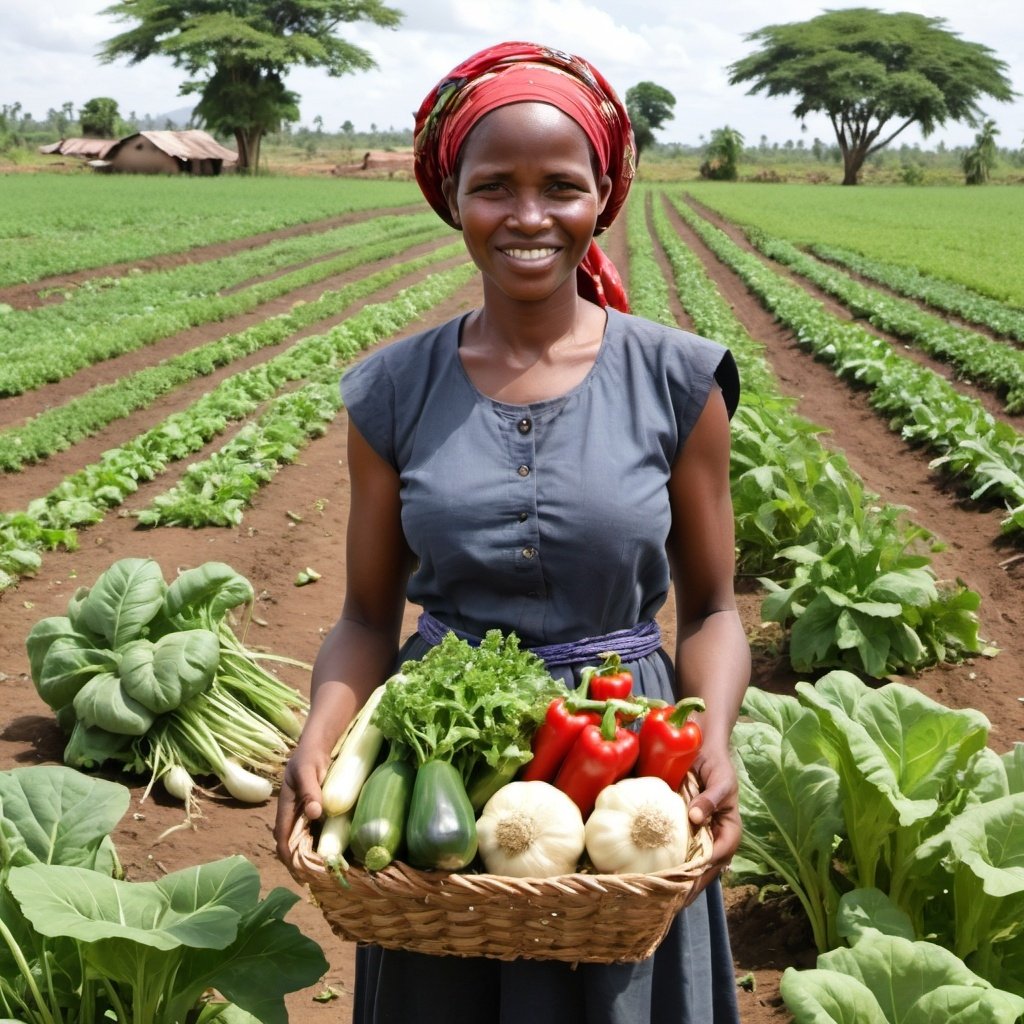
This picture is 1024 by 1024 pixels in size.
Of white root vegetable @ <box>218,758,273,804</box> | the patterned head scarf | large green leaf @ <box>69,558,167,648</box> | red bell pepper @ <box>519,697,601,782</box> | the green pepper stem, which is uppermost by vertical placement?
the patterned head scarf

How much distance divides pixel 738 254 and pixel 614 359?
25.9 m

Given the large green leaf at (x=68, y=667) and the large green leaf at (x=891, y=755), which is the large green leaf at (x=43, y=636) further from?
the large green leaf at (x=891, y=755)

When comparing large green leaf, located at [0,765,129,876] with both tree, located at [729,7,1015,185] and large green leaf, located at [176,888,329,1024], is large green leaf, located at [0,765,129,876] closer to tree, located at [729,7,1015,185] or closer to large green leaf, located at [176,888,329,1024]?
large green leaf, located at [176,888,329,1024]

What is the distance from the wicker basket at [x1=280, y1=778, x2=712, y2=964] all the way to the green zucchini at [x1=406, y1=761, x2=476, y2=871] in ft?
0.07

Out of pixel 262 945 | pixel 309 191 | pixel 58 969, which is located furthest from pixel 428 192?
pixel 309 191

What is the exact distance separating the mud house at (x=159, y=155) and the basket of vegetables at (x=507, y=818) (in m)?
61.2

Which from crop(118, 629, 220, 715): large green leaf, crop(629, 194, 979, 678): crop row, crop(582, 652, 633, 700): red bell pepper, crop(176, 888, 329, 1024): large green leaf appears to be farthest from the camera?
crop(629, 194, 979, 678): crop row

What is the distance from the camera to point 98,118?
80750mm

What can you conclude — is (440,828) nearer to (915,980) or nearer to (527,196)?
(527,196)

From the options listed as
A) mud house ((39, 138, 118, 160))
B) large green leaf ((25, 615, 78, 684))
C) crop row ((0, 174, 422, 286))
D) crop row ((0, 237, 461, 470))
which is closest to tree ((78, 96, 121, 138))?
mud house ((39, 138, 118, 160))

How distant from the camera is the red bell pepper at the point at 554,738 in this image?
1850 millimetres

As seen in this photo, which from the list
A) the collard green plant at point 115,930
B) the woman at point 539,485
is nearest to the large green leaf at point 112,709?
the collard green plant at point 115,930

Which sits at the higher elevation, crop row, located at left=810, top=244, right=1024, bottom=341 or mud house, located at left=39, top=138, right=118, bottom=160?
mud house, located at left=39, top=138, right=118, bottom=160

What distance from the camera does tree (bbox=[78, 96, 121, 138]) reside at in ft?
264
